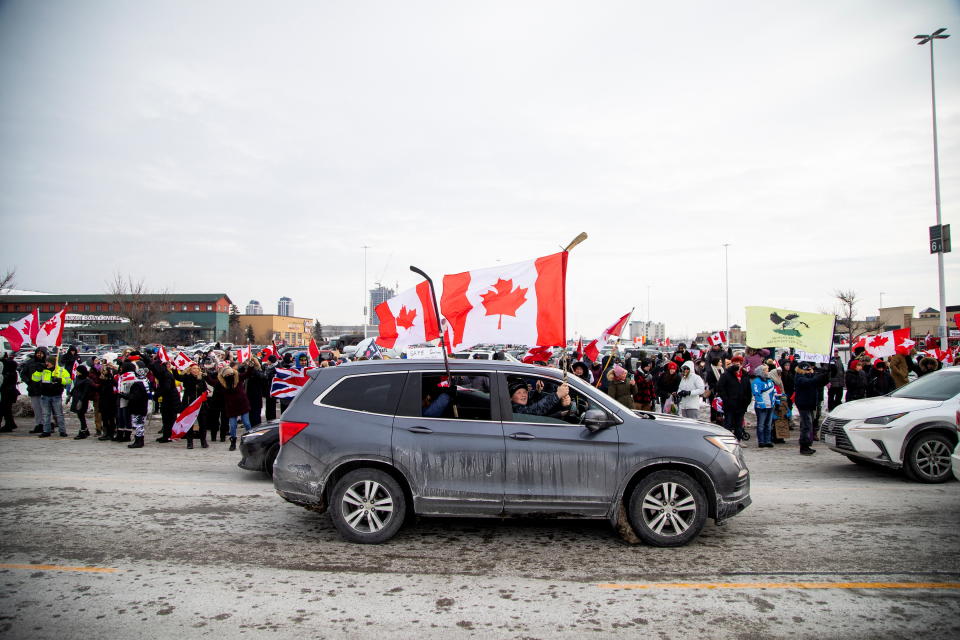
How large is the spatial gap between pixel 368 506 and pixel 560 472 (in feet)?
6.34

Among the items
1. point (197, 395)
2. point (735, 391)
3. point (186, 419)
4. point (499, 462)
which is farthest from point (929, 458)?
point (197, 395)

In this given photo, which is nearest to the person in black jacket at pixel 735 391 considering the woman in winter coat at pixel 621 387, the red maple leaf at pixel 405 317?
the woman in winter coat at pixel 621 387

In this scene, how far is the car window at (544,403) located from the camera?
224 inches

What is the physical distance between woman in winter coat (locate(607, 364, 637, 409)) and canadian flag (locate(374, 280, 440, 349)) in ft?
12.8

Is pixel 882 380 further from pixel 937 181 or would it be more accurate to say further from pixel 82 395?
pixel 82 395

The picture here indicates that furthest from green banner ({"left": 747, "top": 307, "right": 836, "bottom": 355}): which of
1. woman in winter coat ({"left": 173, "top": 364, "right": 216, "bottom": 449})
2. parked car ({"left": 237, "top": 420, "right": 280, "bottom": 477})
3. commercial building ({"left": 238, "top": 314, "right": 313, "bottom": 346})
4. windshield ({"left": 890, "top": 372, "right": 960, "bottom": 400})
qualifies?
commercial building ({"left": 238, "top": 314, "right": 313, "bottom": 346})

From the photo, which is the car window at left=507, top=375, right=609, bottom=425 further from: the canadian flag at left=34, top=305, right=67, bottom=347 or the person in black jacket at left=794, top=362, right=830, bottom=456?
the canadian flag at left=34, top=305, right=67, bottom=347

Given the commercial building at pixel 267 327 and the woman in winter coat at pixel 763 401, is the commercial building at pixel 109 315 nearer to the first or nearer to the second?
the commercial building at pixel 267 327

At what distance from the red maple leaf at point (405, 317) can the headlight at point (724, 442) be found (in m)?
5.55

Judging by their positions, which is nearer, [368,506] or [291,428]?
[368,506]

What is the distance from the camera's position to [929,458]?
8.23m

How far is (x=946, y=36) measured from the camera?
19.3m

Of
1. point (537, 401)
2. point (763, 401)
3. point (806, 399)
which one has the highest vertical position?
point (537, 401)

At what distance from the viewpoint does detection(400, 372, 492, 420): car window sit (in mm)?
5723
